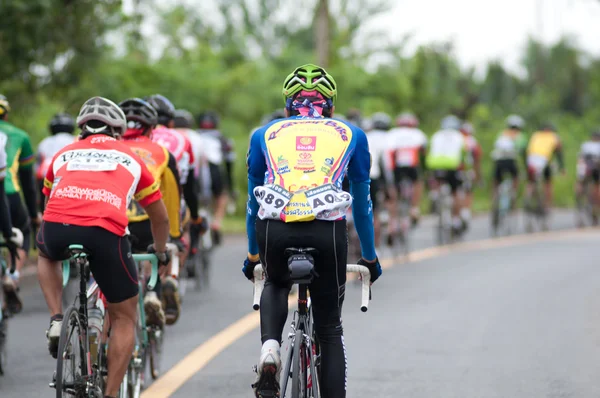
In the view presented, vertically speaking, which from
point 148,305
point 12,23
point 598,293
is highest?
point 12,23

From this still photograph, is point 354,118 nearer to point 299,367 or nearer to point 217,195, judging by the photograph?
point 217,195

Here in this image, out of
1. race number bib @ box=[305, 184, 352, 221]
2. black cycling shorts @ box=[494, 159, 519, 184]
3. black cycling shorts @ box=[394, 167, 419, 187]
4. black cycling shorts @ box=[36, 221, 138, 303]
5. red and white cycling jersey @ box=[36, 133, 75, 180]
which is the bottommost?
black cycling shorts @ box=[494, 159, 519, 184]

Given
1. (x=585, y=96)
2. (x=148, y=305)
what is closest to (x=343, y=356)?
(x=148, y=305)

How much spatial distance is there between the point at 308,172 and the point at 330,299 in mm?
637

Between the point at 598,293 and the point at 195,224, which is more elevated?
the point at 195,224

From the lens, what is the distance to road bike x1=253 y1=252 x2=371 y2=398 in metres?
5.63

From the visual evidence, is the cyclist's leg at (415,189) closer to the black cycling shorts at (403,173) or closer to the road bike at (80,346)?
the black cycling shorts at (403,173)

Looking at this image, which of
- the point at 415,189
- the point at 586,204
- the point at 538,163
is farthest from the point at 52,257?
the point at 586,204

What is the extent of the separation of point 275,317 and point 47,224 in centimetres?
129

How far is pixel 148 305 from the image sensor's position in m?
8.13

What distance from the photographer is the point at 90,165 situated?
6.37 m

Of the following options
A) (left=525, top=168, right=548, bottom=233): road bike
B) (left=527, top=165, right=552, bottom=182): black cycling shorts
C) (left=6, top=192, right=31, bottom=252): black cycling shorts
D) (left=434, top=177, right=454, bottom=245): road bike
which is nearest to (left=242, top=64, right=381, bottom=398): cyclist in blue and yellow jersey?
(left=6, top=192, right=31, bottom=252): black cycling shorts

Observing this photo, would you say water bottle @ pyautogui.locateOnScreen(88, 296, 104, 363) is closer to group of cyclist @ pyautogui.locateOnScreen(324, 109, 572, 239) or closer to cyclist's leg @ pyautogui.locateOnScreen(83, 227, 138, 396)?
cyclist's leg @ pyautogui.locateOnScreen(83, 227, 138, 396)

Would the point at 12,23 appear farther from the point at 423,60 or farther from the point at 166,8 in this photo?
the point at 423,60
